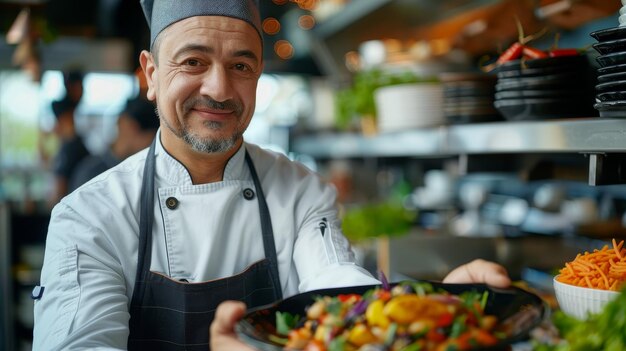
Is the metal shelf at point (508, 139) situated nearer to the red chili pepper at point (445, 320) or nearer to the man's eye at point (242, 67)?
the red chili pepper at point (445, 320)

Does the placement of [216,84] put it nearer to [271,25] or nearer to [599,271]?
[599,271]

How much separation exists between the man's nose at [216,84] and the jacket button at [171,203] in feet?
0.94

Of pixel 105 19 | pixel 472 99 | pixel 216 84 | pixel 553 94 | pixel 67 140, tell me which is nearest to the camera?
pixel 216 84

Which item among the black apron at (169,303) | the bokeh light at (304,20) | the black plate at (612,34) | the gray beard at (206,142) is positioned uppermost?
the bokeh light at (304,20)


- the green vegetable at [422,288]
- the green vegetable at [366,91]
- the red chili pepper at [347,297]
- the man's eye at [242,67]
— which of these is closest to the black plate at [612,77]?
the green vegetable at [422,288]

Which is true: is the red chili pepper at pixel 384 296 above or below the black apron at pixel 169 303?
above

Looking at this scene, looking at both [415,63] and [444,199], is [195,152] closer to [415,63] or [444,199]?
[415,63]

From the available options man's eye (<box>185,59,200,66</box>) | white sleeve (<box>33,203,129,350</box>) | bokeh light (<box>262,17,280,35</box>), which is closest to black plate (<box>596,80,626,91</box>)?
man's eye (<box>185,59,200,66</box>)

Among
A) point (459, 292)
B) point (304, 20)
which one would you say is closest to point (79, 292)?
point (459, 292)

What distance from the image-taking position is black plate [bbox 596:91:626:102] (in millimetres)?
1478

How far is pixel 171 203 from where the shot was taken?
1776 mm

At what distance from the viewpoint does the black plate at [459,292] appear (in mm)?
1127

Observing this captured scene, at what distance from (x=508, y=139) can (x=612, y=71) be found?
58 centimetres

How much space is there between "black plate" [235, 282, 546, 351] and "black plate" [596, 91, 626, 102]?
0.48 meters
